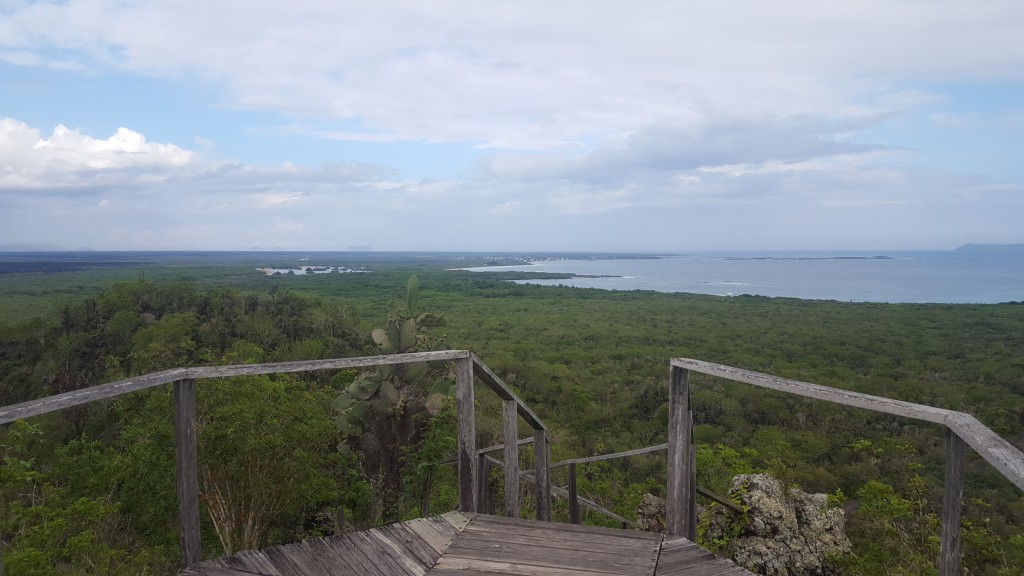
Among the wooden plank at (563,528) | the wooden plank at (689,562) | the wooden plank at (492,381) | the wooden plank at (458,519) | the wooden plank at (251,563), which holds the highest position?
the wooden plank at (492,381)

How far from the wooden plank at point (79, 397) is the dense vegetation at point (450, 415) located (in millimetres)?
2022

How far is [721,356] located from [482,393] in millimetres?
15413

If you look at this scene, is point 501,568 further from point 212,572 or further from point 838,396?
point 838,396

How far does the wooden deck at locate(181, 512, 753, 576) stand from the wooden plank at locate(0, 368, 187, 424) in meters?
0.85

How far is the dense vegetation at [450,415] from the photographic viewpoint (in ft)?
14.4

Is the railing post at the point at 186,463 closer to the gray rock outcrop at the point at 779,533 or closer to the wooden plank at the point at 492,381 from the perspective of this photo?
the wooden plank at the point at 492,381

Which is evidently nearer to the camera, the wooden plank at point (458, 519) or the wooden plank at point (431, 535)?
the wooden plank at point (431, 535)

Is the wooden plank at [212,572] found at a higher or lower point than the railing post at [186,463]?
lower

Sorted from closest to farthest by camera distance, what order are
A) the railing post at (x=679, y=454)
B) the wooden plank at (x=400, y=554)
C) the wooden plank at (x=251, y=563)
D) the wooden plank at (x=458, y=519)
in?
1. the wooden plank at (x=251, y=563)
2. the wooden plank at (x=400, y=554)
3. the railing post at (x=679, y=454)
4. the wooden plank at (x=458, y=519)

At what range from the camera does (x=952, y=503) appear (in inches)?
75.1

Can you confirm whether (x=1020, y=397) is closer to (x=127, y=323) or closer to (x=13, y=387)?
(x=127, y=323)

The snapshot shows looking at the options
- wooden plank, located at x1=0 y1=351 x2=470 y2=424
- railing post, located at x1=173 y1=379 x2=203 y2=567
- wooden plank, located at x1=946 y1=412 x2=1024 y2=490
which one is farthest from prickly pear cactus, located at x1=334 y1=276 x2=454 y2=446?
wooden plank, located at x1=946 y1=412 x2=1024 y2=490

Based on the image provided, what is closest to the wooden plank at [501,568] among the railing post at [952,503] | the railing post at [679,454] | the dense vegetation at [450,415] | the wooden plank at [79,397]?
the railing post at [679,454]

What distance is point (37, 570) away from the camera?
12.1 ft
